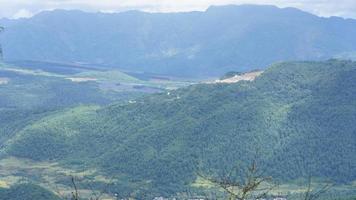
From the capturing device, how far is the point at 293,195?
185 m

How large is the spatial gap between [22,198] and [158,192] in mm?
54907

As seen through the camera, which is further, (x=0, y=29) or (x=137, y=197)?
(x=137, y=197)

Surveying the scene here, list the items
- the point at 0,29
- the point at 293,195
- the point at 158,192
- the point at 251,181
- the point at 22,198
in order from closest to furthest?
1. the point at 251,181
2. the point at 0,29
3. the point at 22,198
4. the point at 293,195
5. the point at 158,192

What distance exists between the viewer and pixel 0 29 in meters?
62.8

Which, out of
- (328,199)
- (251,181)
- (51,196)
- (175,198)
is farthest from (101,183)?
(251,181)

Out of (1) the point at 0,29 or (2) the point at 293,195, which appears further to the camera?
(2) the point at 293,195

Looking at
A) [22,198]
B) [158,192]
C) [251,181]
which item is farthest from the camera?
[158,192]

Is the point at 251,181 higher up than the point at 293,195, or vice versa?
the point at 251,181

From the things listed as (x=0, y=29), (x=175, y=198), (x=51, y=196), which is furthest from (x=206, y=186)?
(x=0, y=29)

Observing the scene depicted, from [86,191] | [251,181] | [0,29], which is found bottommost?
[86,191]

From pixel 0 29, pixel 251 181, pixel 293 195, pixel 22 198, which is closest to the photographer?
pixel 251 181

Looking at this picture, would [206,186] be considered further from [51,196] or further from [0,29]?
[0,29]

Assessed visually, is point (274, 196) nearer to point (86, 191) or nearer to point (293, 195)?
point (293, 195)

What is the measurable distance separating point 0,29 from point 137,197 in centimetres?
13112
